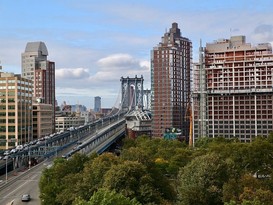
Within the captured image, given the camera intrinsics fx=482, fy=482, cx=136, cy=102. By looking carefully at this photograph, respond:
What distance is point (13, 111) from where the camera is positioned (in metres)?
115

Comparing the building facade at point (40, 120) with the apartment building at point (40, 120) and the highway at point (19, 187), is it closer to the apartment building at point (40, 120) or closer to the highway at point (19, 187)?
the apartment building at point (40, 120)

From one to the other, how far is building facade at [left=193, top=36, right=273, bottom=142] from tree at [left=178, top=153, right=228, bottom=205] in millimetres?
70817

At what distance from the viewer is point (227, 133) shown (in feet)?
393

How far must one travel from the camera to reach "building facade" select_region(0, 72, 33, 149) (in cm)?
11394

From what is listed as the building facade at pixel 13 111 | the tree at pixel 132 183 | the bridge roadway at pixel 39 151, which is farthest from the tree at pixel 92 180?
the building facade at pixel 13 111

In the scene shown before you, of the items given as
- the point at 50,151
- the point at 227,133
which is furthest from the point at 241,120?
the point at 50,151

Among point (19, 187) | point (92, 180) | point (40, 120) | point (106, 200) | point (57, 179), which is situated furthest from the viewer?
point (40, 120)

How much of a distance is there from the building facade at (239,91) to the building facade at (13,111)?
4347 centimetres

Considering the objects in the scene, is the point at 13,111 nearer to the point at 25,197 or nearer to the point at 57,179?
the point at 25,197

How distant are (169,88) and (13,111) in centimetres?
5315

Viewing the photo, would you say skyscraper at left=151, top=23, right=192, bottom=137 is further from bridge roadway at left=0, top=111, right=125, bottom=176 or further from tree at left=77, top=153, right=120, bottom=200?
tree at left=77, top=153, right=120, bottom=200

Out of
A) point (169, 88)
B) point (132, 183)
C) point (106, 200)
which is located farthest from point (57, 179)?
point (169, 88)

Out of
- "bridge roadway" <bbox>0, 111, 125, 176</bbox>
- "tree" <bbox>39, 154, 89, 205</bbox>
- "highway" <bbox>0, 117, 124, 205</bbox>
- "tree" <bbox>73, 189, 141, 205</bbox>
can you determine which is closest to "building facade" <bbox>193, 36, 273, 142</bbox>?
"bridge roadway" <bbox>0, 111, 125, 176</bbox>

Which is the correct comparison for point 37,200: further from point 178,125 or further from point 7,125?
point 178,125
